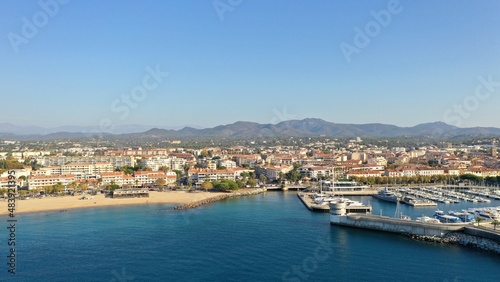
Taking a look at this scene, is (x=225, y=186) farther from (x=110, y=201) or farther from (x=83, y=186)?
(x=83, y=186)

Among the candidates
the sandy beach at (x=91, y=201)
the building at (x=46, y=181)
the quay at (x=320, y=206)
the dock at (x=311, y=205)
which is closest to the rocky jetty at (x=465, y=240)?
the quay at (x=320, y=206)

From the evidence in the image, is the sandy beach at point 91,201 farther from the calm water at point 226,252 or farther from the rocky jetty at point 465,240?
the rocky jetty at point 465,240

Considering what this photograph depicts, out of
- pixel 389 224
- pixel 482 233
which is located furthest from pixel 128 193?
pixel 482 233

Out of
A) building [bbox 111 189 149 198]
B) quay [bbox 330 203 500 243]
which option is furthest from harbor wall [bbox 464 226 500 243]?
building [bbox 111 189 149 198]

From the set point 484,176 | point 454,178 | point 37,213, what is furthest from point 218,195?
point 484,176

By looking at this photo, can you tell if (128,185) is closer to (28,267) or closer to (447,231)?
(28,267)

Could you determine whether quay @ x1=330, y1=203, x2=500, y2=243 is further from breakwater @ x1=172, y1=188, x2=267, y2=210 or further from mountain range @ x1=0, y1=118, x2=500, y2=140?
mountain range @ x1=0, y1=118, x2=500, y2=140
